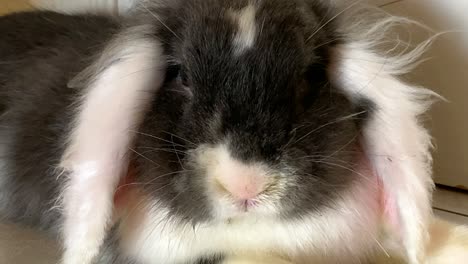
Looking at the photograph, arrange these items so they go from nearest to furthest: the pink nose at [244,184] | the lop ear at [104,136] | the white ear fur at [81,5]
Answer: the pink nose at [244,184]
the lop ear at [104,136]
the white ear fur at [81,5]

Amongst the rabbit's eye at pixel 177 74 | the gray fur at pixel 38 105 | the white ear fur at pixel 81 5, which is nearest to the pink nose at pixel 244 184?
the rabbit's eye at pixel 177 74

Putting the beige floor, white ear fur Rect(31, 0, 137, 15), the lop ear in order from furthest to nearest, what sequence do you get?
white ear fur Rect(31, 0, 137, 15) < the beige floor < the lop ear

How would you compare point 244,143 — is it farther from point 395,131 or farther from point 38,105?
point 38,105

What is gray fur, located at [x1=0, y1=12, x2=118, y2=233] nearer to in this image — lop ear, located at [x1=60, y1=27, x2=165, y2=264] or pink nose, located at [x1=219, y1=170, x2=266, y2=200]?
lop ear, located at [x1=60, y1=27, x2=165, y2=264]

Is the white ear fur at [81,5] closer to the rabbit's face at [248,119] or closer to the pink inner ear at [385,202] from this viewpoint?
the rabbit's face at [248,119]

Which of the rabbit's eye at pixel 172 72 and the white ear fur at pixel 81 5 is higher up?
the rabbit's eye at pixel 172 72

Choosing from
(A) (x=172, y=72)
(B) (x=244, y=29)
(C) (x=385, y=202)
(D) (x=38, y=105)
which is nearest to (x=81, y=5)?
(D) (x=38, y=105)

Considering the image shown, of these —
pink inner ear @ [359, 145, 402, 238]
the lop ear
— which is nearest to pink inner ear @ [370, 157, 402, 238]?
pink inner ear @ [359, 145, 402, 238]
